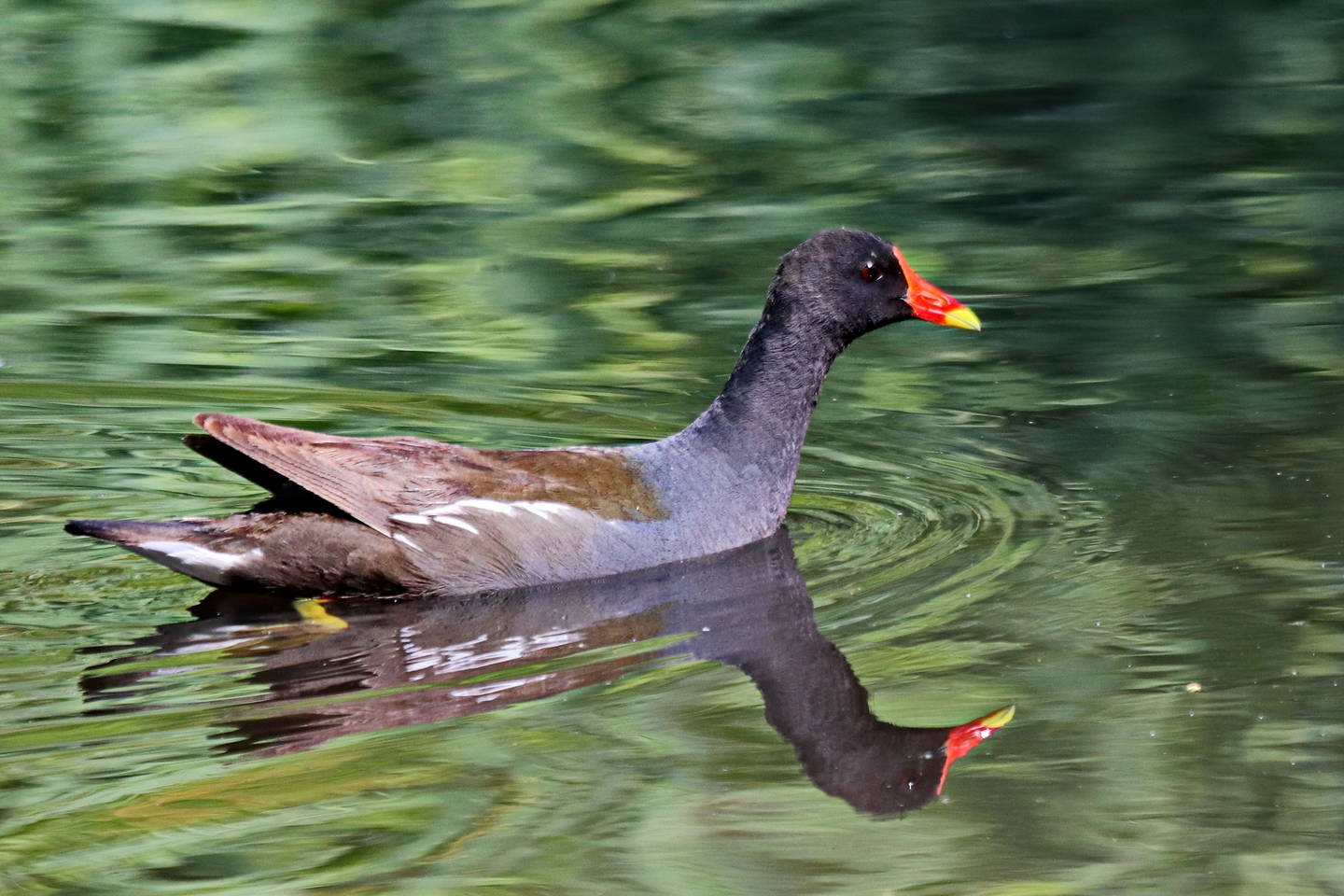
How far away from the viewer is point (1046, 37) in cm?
1348

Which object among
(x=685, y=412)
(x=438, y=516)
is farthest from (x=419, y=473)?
(x=685, y=412)

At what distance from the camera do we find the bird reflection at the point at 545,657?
4.80m

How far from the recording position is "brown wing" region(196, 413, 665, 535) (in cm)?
599

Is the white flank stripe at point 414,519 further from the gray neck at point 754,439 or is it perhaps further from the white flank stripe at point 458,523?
the gray neck at point 754,439

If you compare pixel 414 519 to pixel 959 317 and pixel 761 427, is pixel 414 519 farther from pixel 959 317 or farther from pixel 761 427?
pixel 959 317

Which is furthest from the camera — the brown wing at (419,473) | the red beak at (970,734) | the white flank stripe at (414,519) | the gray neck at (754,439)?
the gray neck at (754,439)

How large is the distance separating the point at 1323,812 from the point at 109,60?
10.9 meters

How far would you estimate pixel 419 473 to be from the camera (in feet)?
20.3

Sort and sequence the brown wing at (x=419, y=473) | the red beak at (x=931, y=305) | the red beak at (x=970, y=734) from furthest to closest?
1. the red beak at (x=931, y=305)
2. the brown wing at (x=419, y=473)
3. the red beak at (x=970, y=734)

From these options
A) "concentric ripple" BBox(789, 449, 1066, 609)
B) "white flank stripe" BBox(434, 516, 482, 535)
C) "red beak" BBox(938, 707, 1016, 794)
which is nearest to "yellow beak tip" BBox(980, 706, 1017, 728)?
"red beak" BBox(938, 707, 1016, 794)

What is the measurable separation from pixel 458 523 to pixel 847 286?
165cm

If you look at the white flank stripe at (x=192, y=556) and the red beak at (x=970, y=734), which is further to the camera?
the white flank stripe at (x=192, y=556)

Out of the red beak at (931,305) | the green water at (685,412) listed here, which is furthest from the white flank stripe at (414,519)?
the red beak at (931,305)

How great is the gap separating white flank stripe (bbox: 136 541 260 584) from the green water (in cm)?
15
